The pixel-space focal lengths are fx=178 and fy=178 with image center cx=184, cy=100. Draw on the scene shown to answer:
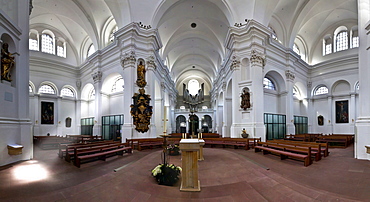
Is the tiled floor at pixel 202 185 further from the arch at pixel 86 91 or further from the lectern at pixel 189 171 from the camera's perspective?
the arch at pixel 86 91

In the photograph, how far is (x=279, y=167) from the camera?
19.5 ft

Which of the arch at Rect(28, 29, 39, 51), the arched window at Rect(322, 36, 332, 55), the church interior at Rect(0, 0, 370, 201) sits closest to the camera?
the church interior at Rect(0, 0, 370, 201)

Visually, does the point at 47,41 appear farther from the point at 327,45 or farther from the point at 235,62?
the point at 327,45

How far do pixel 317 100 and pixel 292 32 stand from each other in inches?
369

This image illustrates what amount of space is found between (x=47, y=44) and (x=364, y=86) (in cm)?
2715

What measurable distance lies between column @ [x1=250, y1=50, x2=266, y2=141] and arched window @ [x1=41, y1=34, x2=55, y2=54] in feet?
71.7

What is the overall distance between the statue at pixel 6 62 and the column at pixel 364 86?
14.0 m

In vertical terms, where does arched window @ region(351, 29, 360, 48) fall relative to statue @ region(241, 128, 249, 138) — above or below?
above

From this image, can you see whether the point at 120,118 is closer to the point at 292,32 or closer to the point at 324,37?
the point at 292,32

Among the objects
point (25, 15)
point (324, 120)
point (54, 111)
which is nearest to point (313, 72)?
point (324, 120)

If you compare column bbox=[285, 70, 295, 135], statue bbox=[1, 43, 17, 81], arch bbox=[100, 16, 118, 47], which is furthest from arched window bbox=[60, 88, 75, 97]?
column bbox=[285, 70, 295, 135]

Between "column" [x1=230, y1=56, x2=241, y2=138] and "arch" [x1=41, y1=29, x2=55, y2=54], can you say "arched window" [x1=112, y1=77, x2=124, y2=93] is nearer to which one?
→ "arch" [x1=41, y1=29, x2=55, y2=54]

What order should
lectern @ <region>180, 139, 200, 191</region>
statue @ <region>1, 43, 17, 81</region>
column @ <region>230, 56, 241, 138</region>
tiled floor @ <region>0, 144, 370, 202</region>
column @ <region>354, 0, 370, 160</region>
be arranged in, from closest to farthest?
tiled floor @ <region>0, 144, 370, 202</region> < lectern @ <region>180, 139, 200, 191</region> < statue @ <region>1, 43, 17, 81</region> < column @ <region>354, 0, 370, 160</region> < column @ <region>230, 56, 241, 138</region>

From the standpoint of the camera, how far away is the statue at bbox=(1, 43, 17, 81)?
6.54 metres
